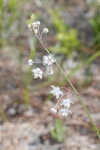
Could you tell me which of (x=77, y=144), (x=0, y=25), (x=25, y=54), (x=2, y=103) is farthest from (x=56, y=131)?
(x=0, y=25)

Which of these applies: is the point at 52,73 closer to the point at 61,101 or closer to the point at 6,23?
the point at 61,101

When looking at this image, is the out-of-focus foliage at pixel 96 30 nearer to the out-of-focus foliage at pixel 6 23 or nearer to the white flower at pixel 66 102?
the out-of-focus foliage at pixel 6 23

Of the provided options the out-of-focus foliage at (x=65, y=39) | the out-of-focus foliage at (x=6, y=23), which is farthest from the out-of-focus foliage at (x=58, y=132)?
the out-of-focus foliage at (x=6, y=23)

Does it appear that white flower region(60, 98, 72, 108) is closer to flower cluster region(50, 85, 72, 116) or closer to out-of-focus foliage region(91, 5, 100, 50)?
flower cluster region(50, 85, 72, 116)

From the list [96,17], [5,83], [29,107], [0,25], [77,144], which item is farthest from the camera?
[96,17]

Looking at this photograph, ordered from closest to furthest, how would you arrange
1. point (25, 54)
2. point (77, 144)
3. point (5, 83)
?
point (77, 144) → point (5, 83) → point (25, 54)

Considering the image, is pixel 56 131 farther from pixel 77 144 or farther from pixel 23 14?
pixel 23 14

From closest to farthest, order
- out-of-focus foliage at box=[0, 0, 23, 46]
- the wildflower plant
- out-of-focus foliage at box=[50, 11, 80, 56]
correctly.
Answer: the wildflower plant → out-of-focus foliage at box=[0, 0, 23, 46] → out-of-focus foliage at box=[50, 11, 80, 56]

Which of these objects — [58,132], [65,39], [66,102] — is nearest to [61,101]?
[66,102]

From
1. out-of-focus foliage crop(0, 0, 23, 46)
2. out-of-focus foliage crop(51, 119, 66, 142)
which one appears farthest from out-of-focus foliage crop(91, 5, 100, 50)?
out-of-focus foliage crop(51, 119, 66, 142)
